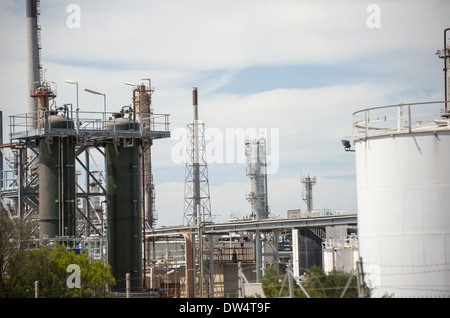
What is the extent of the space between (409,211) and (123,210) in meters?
20.7

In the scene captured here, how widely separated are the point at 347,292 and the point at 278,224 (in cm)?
2682

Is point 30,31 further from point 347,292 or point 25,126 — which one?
point 347,292

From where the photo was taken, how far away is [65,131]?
41438 millimetres

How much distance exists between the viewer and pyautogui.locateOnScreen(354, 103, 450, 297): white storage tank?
24.9m

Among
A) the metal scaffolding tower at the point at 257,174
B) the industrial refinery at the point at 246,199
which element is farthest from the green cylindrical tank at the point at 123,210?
the metal scaffolding tower at the point at 257,174

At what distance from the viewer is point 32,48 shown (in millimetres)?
64688

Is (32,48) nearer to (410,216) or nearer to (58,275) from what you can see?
(58,275)

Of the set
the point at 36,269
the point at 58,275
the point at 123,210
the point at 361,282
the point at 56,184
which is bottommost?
the point at 58,275

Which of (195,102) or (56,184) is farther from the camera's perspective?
(195,102)

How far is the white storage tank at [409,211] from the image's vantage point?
24891 millimetres

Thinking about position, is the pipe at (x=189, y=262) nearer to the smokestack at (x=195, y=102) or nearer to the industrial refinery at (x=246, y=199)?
the industrial refinery at (x=246, y=199)

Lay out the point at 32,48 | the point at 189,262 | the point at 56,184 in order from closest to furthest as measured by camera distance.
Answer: the point at 56,184
the point at 189,262
the point at 32,48

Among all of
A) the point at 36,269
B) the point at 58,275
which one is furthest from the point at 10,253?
the point at 58,275

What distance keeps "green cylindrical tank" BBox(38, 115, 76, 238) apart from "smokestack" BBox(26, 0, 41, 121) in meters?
23.6
